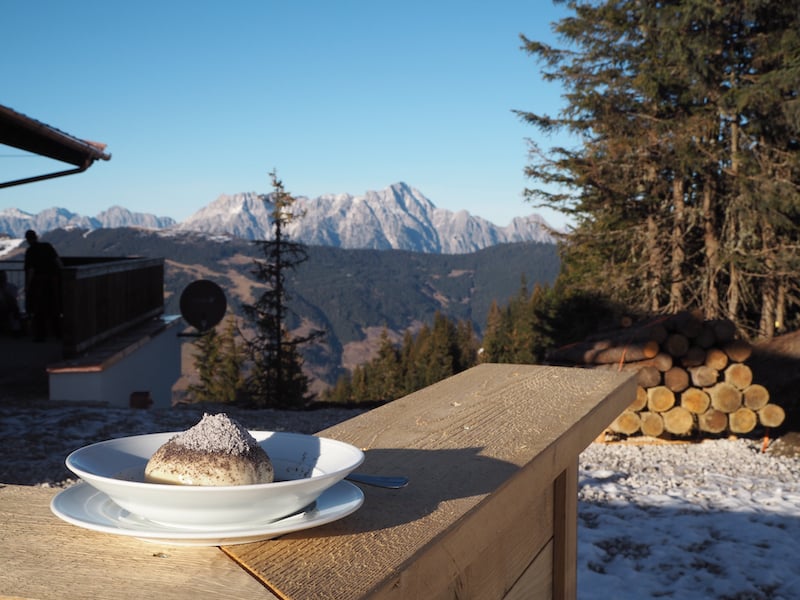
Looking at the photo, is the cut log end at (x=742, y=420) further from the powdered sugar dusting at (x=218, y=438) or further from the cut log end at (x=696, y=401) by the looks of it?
the powdered sugar dusting at (x=218, y=438)

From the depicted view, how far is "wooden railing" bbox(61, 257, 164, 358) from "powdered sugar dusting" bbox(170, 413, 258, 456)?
7434 millimetres

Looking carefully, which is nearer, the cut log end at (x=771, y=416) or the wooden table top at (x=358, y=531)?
the wooden table top at (x=358, y=531)

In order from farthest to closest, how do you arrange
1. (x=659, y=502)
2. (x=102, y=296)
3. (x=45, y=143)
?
(x=45, y=143), (x=102, y=296), (x=659, y=502)

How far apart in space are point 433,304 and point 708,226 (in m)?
169

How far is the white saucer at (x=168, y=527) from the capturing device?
93cm

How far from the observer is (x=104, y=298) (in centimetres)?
925

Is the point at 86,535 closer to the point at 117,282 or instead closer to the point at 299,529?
the point at 299,529

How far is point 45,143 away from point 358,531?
32.0ft

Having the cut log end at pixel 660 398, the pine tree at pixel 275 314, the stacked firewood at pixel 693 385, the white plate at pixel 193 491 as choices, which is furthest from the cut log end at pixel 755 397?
the pine tree at pixel 275 314

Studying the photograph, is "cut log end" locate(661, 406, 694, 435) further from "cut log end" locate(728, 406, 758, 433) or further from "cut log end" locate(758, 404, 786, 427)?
"cut log end" locate(758, 404, 786, 427)

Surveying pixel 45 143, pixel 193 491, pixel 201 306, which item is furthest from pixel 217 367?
pixel 193 491

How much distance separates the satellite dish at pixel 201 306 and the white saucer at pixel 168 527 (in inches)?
504

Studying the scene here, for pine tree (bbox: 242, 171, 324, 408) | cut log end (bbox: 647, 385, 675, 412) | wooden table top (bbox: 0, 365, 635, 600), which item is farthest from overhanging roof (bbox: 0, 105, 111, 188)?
pine tree (bbox: 242, 171, 324, 408)

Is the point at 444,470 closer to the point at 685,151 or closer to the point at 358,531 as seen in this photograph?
the point at 358,531
